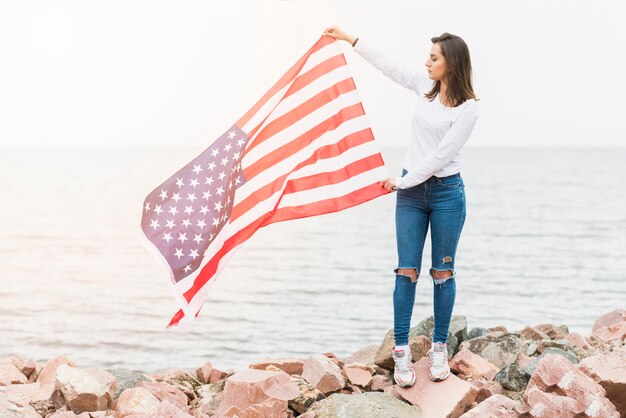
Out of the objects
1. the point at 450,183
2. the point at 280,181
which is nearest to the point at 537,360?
the point at 450,183

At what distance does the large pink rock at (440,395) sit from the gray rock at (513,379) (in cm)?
47

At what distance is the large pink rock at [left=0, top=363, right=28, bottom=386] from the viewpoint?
6176 mm

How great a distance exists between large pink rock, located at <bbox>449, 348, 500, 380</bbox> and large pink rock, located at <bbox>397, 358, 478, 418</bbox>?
0.39m

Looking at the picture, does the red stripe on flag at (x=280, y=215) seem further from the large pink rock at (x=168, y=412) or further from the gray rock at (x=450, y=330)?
the gray rock at (x=450, y=330)

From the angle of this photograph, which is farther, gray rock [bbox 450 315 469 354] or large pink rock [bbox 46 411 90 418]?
gray rock [bbox 450 315 469 354]

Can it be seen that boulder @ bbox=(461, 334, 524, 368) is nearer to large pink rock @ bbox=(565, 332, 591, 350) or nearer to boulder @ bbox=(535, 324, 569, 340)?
large pink rock @ bbox=(565, 332, 591, 350)

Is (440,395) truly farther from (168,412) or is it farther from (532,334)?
(532,334)

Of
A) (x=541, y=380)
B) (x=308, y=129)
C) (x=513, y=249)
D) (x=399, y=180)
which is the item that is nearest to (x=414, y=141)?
(x=399, y=180)

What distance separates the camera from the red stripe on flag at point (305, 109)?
6070 mm

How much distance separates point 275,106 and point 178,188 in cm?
102

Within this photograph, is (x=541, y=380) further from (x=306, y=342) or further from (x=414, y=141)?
(x=306, y=342)

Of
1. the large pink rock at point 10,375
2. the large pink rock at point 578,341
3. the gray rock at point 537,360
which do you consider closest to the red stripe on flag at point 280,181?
the gray rock at point 537,360

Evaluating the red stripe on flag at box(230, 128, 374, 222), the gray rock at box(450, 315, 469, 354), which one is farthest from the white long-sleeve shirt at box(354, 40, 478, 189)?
the gray rock at box(450, 315, 469, 354)

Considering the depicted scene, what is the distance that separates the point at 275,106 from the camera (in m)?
6.06
